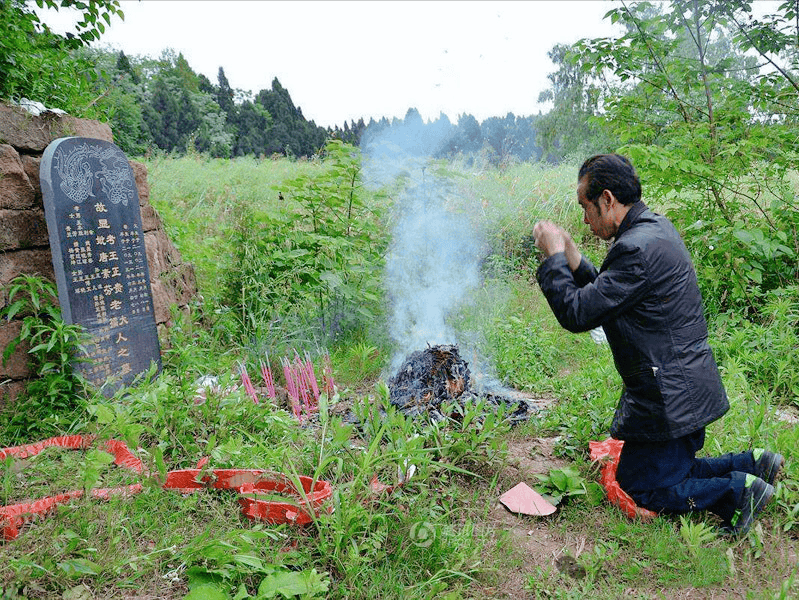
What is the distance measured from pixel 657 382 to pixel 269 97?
92.5 ft

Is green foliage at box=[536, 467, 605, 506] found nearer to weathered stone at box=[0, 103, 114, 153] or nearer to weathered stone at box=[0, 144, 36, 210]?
weathered stone at box=[0, 144, 36, 210]

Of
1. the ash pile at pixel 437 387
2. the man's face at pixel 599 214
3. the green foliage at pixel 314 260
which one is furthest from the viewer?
the green foliage at pixel 314 260

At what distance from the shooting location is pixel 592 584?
90.6 inches

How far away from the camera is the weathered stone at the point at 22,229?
378 centimetres

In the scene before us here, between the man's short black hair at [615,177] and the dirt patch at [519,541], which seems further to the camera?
the man's short black hair at [615,177]

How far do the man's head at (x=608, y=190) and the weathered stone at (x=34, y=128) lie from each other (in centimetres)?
410

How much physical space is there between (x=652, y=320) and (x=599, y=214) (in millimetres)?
621

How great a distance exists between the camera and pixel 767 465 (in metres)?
2.65

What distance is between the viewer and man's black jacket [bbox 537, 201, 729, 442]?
245cm

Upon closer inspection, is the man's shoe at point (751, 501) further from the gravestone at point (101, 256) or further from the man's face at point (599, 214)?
the gravestone at point (101, 256)

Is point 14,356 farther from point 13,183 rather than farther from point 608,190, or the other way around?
point 608,190

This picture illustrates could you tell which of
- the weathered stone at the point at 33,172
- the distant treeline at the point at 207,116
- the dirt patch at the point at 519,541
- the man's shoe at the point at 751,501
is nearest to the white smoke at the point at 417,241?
the dirt patch at the point at 519,541

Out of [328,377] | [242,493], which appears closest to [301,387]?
[328,377]

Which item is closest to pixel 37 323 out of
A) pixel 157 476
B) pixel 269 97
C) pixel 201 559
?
pixel 157 476
